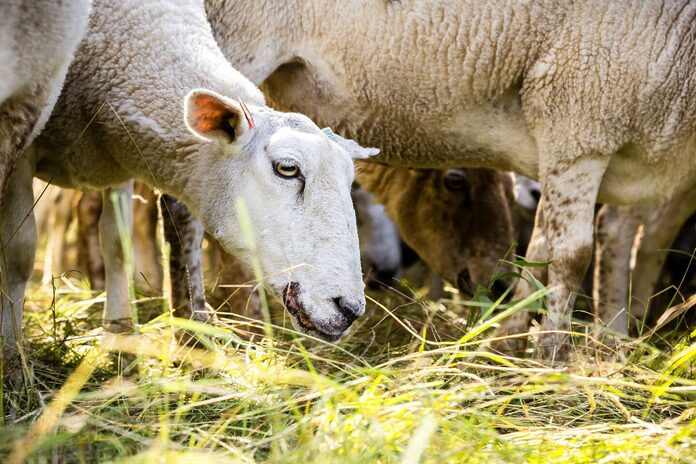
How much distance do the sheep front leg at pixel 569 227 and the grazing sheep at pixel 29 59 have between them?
7.16 feet

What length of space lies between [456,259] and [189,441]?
3.26m

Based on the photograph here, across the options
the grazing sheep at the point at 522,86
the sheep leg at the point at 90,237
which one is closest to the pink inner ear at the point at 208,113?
A: the grazing sheep at the point at 522,86

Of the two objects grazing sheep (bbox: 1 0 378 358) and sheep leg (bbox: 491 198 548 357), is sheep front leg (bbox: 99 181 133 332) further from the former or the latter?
sheep leg (bbox: 491 198 548 357)

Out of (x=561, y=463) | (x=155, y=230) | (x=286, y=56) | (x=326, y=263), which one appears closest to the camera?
(x=561, y=463)

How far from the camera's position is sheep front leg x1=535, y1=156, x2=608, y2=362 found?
4.29 metres

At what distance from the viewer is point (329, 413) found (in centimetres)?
275

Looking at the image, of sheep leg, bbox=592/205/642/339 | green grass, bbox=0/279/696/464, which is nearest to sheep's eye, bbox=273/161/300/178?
green grass, bbox=0/279/696/464

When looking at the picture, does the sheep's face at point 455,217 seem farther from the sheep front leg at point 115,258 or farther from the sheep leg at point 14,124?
the sheep leg at point 14,124

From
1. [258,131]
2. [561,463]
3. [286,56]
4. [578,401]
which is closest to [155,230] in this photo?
[286,56]

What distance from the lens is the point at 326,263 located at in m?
3.26

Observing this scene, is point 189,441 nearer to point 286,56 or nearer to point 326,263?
point 326,263

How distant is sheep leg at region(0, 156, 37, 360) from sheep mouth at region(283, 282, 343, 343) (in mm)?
1181

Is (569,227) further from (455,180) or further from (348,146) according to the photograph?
(455,180)

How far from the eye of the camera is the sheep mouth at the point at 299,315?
3295 mm
